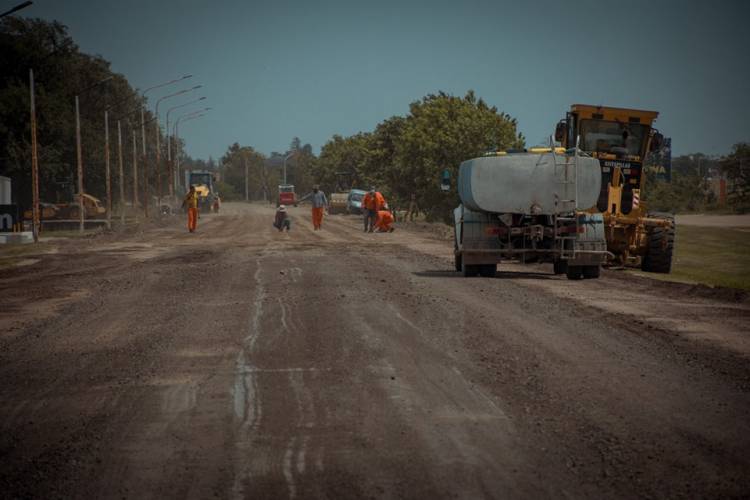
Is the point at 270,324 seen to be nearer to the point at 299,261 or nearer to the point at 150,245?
the point at 299,261

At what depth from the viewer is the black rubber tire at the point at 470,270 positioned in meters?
18.0

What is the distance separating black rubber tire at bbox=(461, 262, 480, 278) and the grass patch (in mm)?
4814

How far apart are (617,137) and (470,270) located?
19.1 feet

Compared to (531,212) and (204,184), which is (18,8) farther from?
(204,184)

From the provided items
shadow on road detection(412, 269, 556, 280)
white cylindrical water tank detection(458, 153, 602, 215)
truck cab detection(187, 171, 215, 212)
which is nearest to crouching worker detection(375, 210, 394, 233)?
shadow on road detection(412, 269, 556, 280)

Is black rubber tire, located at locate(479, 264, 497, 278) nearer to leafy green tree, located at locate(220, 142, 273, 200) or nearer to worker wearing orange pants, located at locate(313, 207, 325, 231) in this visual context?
worker wearing orange pants, located at locate(313, 207, 325, 231)

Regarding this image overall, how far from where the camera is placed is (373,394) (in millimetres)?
7492

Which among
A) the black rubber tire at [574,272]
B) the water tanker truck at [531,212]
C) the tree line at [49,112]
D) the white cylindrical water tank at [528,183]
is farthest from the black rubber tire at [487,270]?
the tree line at [49,112]

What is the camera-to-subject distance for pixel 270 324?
36.9ft

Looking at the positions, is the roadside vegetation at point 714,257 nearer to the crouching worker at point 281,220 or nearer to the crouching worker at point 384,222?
the crouching worker at point 384,222

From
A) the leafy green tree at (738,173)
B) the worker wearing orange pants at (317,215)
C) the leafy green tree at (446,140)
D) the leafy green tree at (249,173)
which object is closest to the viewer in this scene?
the worker wearing orange pants at (317,215)

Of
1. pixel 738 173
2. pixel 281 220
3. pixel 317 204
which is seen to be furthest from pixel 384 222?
pixel 738 173

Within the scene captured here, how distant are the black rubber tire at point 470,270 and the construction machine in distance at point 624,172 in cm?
428

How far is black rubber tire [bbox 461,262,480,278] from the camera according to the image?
707 inches
